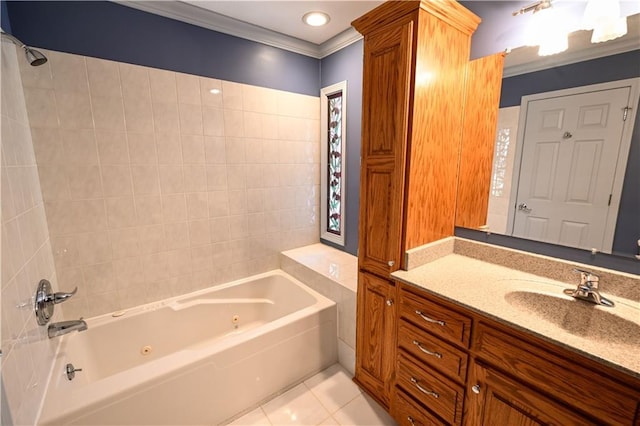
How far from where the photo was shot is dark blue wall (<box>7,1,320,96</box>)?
1.56 m

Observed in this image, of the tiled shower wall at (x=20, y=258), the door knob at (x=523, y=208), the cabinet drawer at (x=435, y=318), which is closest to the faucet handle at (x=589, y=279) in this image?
the door knob at (x=523, y=208)

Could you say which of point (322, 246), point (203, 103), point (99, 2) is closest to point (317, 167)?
point (322, 246)

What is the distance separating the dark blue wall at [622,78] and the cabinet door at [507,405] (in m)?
0.72

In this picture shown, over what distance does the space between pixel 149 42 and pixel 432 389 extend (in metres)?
2.67

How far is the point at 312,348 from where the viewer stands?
193cm

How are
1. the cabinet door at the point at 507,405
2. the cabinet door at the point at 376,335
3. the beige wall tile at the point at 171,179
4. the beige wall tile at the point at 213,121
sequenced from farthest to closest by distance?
the beige wall tile at the point at 213,121 < the beige wall tile at the point at 171,179 < the cabinet door at the point at 376,335 < the cabinet door at the point at 507,405

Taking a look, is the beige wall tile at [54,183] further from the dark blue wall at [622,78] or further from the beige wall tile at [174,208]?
the dark blue wall at [622,78]

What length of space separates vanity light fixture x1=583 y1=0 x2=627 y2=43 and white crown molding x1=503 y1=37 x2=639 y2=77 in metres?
0.03

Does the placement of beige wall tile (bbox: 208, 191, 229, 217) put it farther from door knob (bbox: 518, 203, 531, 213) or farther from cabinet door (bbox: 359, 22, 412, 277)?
door knob (bbox: 518, 203, 531, 213)

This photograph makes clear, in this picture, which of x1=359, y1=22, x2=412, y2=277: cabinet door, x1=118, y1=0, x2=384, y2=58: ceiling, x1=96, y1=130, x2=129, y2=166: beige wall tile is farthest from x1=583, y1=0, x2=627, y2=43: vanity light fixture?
x1=96, y1=130, x2=129, y2=166: beige wall tile

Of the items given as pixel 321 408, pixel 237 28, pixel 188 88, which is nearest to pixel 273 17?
pixel 237 28

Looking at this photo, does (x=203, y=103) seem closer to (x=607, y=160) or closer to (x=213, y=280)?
(x=213, y=280)

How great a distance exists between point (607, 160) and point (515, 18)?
82 cm

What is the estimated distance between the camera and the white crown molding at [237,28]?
183 centimetres
